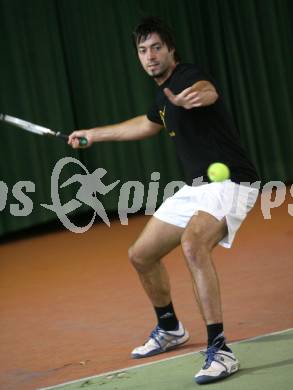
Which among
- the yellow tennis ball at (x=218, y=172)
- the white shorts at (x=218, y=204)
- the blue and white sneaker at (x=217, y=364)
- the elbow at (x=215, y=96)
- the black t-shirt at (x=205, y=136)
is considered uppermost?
the elbow at (x=215, y=96)

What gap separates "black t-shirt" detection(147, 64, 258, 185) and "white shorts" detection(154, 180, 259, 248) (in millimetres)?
50

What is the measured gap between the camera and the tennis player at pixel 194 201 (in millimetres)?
3475

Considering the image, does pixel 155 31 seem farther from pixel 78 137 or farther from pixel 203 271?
pixel 203 271

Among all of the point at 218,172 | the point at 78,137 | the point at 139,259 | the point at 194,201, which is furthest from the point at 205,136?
the point at 78,137

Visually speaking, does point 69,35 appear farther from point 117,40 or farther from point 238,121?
point 238,121

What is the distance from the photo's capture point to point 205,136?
12.1 feet

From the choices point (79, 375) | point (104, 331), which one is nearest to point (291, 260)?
point (104, 331)

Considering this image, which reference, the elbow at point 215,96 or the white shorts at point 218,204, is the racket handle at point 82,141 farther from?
the elbow at point 215,96

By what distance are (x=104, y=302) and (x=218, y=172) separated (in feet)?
6.03

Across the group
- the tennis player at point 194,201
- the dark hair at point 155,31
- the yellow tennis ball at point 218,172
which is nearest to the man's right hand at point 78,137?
the tennis player at point 194,201

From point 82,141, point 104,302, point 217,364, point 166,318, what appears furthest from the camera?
point 104,302

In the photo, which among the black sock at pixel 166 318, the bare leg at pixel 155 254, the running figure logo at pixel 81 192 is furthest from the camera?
the running figure logo at pixel 81 192

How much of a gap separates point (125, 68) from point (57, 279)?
11.0 feet

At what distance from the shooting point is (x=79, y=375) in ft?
12.4
